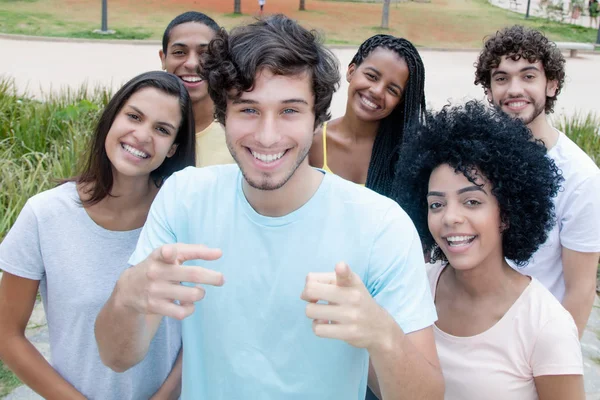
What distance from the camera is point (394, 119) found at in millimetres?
2963

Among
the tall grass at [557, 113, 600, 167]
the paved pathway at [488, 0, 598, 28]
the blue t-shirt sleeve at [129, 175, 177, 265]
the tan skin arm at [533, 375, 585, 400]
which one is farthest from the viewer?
the paved pathway at [488, 0, 598, 28]

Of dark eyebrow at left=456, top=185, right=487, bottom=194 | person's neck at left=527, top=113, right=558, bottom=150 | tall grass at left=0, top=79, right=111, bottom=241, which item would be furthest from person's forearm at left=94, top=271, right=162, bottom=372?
tall grass at left=0, top=79, right=111, bottom=241

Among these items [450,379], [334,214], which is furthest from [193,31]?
[450,379]

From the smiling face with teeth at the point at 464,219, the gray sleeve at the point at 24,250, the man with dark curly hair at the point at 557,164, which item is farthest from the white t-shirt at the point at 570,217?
the gray sleeve at the point at 24,250

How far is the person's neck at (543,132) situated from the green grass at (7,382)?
9.67ft

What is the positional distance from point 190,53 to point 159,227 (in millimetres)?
1680

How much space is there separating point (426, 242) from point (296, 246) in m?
0.90

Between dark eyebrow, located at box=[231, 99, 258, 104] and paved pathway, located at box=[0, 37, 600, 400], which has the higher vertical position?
dark eyebrow, located at box=[231, 99, 258, 104]

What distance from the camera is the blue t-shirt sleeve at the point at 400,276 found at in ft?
5.37

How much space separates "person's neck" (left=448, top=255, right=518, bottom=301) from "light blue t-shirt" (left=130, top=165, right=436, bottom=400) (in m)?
0.53

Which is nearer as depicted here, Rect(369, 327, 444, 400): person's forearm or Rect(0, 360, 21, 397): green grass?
Rect(369, 327, 444, 400): person's forearm

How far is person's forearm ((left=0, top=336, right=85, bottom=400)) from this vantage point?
2148 millimetres

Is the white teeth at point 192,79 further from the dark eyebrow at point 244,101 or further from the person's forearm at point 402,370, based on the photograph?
the person's forearm at point 402,370

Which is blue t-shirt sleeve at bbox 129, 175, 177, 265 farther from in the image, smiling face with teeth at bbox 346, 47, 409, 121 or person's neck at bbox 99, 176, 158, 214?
smiling face with teeth at bbox 346, 47, 409, 121
